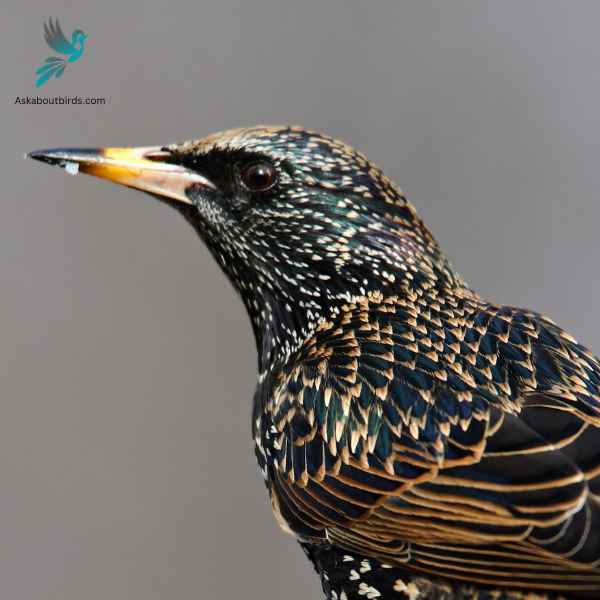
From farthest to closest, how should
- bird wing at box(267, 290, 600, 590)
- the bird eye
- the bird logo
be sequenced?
1. the bird logo
2. the bird eye
3. bird wing at box(267, 290, 600, 590)

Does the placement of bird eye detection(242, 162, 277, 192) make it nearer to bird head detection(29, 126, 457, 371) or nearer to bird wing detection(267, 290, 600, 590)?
bird head detection(29, 126, 457, 371)

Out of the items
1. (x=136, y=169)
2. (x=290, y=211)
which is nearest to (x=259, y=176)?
(x=290, y=211)

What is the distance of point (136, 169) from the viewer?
2.83 metres

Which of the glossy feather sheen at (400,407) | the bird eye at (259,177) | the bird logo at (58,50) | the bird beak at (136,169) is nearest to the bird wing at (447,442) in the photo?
the glossy feather sheen at (400,407)

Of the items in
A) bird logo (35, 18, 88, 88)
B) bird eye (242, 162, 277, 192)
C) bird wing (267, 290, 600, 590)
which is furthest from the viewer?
bird logo (35, 18, 88, 88)

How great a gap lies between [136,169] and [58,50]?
6.42 ft

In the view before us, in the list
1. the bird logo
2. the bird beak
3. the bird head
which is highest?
the bird logo

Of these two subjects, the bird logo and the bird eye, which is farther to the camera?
the bird logo

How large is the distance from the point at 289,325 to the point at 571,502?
0.99m

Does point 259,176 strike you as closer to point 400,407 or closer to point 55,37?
point 400,407

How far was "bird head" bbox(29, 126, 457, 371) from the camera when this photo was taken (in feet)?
9.07

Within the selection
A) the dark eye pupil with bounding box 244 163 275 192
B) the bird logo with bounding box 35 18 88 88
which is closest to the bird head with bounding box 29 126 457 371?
the dark eye pupil with bounding box 244 163 275 192

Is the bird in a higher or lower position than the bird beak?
lower

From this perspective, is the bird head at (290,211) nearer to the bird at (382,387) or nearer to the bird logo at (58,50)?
the bird at (382,387)
